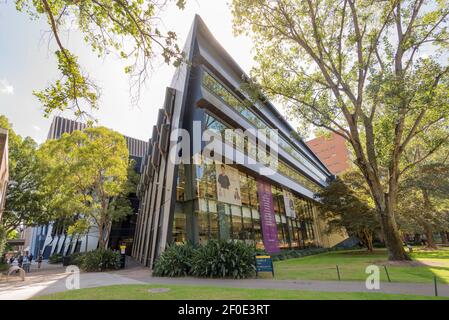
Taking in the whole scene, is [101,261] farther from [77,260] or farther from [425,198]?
[425,198]

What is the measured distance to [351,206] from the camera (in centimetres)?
2681

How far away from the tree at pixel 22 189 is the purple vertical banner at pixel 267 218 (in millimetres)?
24067

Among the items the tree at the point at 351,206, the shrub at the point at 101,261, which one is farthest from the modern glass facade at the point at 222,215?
the shrub at the point at 101,261

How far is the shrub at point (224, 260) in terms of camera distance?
11.1m

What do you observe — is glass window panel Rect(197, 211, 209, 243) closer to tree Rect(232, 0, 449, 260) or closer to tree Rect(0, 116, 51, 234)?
tree Rect(232, 0, 449, 260)

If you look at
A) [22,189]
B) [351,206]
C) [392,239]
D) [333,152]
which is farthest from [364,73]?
[333,152]

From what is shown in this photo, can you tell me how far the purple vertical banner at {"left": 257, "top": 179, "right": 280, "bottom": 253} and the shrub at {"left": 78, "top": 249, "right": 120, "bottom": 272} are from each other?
12626 millimetres

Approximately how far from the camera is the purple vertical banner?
21.8 m

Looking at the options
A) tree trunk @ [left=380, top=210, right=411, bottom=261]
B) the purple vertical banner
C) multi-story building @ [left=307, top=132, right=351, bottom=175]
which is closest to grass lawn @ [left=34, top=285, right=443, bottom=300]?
tree trunk @ [left=380, top=210, right=411, bottom=261]

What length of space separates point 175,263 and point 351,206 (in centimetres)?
2212

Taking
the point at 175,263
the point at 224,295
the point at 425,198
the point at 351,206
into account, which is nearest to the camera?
the point at 224,295

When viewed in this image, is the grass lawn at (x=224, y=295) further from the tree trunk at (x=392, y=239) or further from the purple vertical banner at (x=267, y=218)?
the purple vertical banner at (x=267, y=218)
